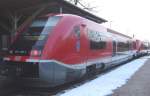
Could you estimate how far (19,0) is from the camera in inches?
716

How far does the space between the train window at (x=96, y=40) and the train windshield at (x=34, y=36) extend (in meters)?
3.09

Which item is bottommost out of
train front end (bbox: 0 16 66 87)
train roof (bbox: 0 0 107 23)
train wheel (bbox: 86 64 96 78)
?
train wheel (bbox: 86 64 96 78)

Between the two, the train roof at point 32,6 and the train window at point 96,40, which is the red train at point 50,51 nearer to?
the train window at point 96,40

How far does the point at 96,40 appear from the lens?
56.5 feet

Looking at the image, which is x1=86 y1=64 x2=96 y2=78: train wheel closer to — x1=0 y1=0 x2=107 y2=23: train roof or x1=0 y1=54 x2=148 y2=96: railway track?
x1=0 y1=54 x2=148 y2=96: railway track

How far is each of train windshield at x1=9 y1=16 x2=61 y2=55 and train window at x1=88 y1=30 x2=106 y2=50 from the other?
309 cm

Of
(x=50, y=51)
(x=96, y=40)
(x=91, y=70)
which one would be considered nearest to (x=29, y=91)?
(x=50, y=51)

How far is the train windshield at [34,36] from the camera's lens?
12430mm

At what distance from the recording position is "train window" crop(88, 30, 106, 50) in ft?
52.6

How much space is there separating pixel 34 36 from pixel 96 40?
16.7ft

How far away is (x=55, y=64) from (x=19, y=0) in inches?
278

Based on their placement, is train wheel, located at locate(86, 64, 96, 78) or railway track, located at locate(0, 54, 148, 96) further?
train wheel, located at locate(86, 64, 96, 78)

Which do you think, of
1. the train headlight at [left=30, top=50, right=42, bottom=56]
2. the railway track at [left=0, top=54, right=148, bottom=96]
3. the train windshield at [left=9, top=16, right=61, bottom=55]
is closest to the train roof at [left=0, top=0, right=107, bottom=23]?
the train windshield at [left=9, top=16, right=61, bottom=55]

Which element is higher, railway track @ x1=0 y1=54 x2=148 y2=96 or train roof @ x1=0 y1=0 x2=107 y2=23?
train roof @ x1=0 y1=0 x2=107 y2=23
